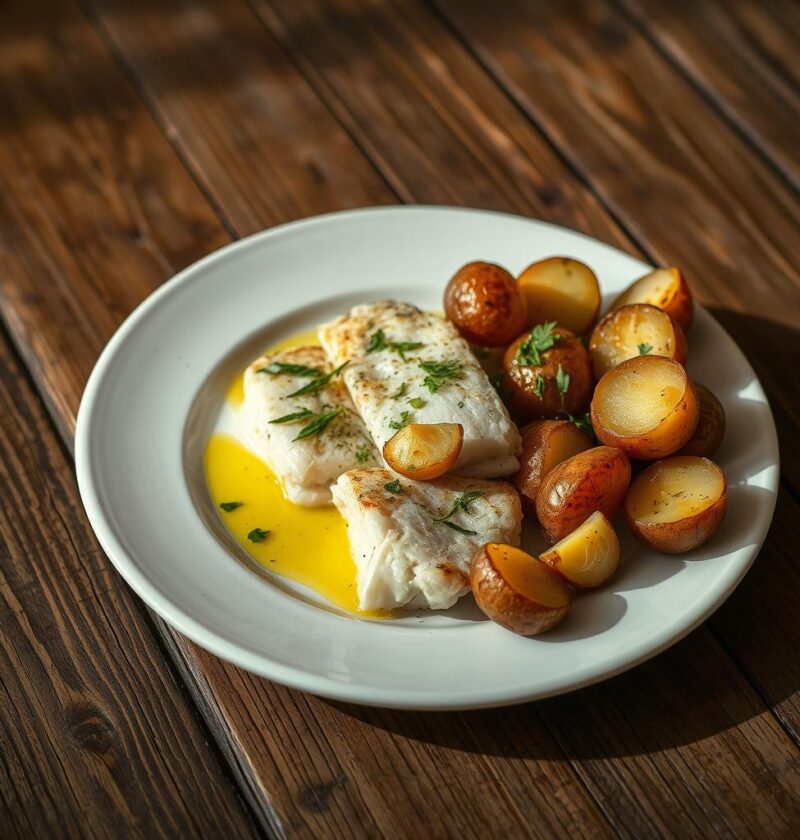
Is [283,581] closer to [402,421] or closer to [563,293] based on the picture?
[402,421]

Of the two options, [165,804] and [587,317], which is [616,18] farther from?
[165,804]

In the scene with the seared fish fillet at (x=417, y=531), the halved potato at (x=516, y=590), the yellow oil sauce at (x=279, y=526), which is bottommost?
the yellow oil sauce at (x=279, y=526)

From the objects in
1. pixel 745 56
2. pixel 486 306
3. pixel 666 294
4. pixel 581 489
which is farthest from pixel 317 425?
pixel 745 56

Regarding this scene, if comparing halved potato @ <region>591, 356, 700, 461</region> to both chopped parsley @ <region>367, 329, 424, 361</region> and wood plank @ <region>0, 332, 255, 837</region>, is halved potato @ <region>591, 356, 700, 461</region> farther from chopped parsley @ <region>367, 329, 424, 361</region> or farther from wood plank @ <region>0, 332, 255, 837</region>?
wood plank @ <region>0, 332, 255, 837</region>

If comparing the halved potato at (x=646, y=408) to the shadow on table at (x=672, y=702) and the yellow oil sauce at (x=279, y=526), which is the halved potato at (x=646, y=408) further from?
the yellow oil sauce at (x=279, y=526)

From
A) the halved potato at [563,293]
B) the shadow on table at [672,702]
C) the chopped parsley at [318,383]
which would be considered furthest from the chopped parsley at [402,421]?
the shadow on table at [672,702]

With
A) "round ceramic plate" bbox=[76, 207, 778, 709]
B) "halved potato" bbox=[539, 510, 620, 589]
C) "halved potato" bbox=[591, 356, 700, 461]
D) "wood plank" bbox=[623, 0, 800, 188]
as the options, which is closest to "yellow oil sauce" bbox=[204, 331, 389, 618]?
"round ceramic plate" bbox=[76, 207, 778, 709]

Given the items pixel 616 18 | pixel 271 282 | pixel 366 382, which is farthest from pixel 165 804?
pixel 616 18
